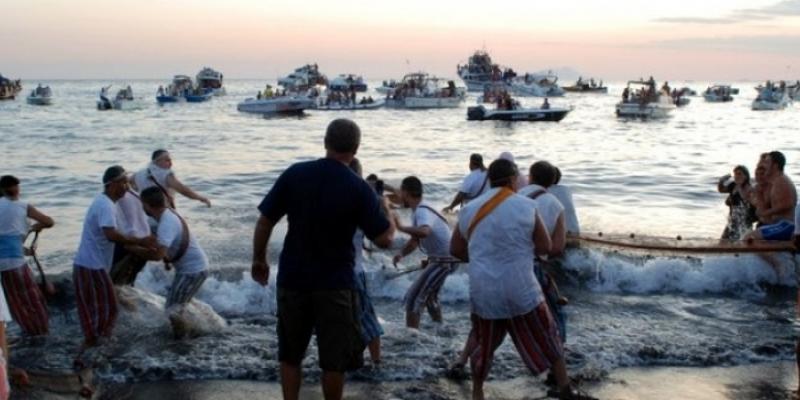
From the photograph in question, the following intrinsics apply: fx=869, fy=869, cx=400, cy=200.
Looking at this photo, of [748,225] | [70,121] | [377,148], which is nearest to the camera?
[748,225]

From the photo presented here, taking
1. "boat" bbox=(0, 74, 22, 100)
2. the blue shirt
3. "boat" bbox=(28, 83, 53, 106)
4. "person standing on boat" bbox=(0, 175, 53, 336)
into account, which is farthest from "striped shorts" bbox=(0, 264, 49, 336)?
"boat" bbox=(0, 74, 22, 100)

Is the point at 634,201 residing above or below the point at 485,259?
below

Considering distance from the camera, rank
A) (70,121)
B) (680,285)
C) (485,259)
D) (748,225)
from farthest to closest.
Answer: (70,121), (748,225), (680,285), (485,259)

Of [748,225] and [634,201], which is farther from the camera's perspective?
[634,201]

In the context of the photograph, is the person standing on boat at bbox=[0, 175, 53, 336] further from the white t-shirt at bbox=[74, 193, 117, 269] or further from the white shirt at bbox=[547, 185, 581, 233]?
the white shirt at bbox=[547, 185, 581, 233]

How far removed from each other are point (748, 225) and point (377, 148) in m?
25.5

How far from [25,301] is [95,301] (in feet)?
3.57

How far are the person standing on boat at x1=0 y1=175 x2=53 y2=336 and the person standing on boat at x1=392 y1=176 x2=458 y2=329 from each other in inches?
126

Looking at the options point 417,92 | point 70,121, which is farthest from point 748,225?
point 417,92

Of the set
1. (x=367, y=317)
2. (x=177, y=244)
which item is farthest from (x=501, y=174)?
(x=177, y=244)

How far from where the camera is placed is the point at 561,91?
332 ft

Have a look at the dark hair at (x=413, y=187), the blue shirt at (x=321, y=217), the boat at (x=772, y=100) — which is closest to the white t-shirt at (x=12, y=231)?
the dark hair at (x=413, y=187)

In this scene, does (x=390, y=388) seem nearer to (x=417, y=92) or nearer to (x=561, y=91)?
(x=417, y=92)

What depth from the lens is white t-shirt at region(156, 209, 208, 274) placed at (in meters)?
7.23
